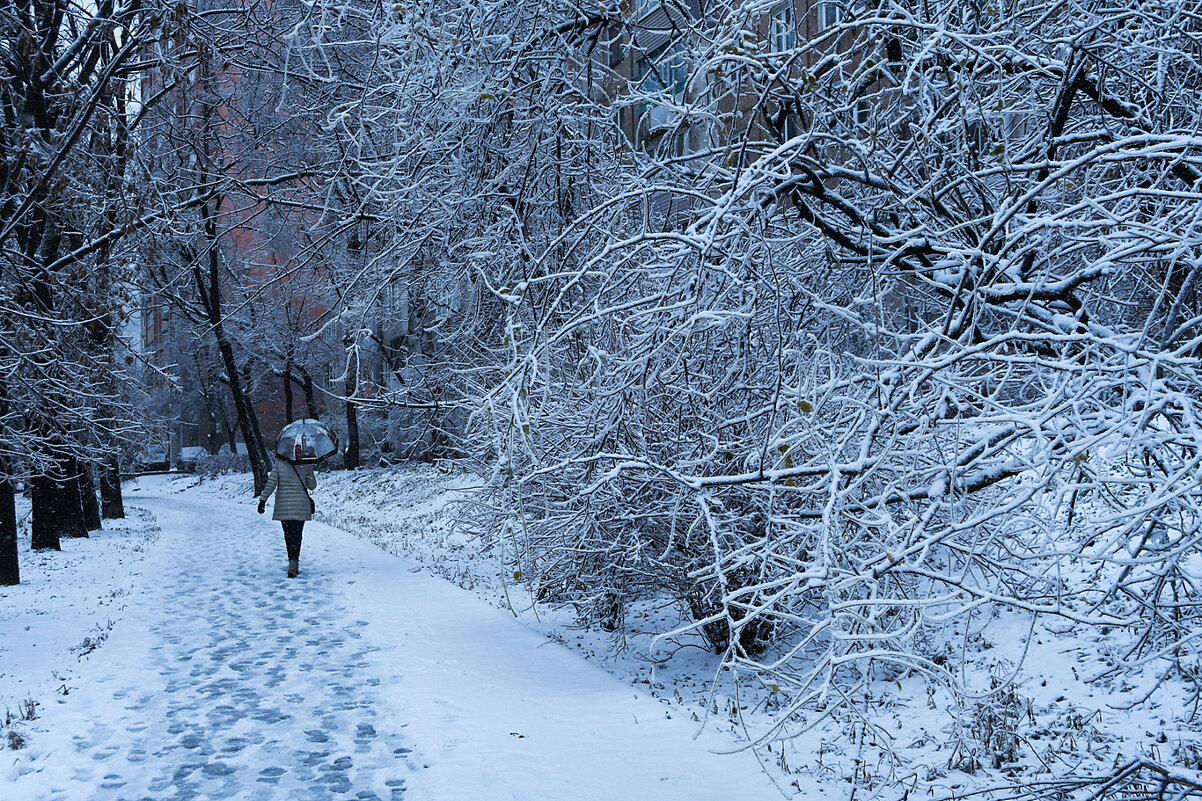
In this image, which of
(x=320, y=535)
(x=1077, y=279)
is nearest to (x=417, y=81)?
(x=1077, y=279)

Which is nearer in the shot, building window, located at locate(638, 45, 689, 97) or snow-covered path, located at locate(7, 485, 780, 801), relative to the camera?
snow-covered path, located at locate(7, 485, 780, 801)

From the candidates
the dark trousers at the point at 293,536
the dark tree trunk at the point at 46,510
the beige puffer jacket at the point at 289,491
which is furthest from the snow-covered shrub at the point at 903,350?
the dark tree trunk at the point at 46,510

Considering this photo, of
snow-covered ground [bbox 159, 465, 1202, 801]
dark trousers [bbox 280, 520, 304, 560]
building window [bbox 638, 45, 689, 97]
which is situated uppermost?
building window [bbox 638, 45, 689, 97]

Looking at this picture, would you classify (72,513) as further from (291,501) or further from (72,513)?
(291,501)

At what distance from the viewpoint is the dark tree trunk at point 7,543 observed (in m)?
11.5

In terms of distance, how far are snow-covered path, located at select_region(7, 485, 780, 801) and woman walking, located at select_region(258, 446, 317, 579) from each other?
231cm

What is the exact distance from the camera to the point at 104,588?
12.0 metres

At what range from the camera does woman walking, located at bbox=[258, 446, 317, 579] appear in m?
12.5

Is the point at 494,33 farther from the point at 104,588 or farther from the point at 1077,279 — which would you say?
the point at 104,588

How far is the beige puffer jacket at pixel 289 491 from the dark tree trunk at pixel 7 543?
2.94 meters

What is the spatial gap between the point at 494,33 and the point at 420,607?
6.18 m

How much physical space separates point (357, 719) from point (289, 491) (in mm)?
7002

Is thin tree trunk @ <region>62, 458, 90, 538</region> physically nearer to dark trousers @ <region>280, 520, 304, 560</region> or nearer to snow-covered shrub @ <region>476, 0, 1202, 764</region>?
dark trousers @ <region>280, 520, 304, 560</region>

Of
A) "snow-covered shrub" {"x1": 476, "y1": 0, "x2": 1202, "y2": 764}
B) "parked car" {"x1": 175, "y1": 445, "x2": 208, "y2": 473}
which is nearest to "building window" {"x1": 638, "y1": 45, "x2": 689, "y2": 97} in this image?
"snow-covered shrub" {"x1": 476, "y1": 0, "x2": 1202, "y2": 764}
